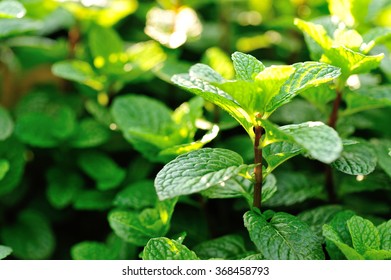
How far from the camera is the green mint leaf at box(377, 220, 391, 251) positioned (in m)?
0.93

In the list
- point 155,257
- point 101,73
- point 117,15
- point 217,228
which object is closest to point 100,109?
point 101,73

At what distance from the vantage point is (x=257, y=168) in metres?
0.93

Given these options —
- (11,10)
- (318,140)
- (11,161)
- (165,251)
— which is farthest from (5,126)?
(318,140)

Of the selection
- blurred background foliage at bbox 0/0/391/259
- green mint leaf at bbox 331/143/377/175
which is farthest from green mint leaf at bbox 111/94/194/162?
green mint leaf at bbox 331/143/377/175

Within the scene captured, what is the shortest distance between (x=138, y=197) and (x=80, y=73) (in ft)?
1.32

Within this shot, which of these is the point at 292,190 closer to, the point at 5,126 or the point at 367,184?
the point at 367,184

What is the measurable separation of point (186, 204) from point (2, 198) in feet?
1.64

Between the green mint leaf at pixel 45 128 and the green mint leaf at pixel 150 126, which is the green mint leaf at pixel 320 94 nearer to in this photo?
the green mint leaf at pixel 150 126

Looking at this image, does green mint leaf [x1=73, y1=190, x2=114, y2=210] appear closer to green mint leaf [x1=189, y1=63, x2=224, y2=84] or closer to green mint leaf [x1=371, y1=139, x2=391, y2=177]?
green mint leaf [x1=189, y1=63, x2=224, y2=84]

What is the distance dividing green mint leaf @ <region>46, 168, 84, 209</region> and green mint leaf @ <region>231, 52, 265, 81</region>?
1.98ft

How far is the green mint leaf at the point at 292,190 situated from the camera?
115 cm

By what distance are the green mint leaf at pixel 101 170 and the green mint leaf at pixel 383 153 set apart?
0.59m

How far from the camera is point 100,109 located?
4.49ft
